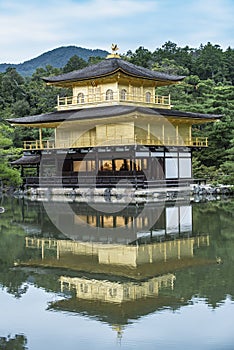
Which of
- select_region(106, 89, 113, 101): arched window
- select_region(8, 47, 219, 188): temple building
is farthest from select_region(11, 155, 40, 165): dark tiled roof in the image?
select_region(106, 89, 113, 101): arched window

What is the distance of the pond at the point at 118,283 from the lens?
264 inches

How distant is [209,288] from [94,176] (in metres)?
19.7

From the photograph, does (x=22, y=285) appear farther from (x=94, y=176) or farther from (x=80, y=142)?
(x=80, y=142)

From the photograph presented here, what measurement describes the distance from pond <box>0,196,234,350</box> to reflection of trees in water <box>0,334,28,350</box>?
0.04 feet

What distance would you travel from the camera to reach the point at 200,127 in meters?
36.4

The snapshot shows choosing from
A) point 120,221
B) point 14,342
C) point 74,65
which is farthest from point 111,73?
point 74,65

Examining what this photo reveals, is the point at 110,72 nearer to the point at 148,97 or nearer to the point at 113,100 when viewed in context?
the point at 113,100

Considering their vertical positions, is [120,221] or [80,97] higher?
[80,97]

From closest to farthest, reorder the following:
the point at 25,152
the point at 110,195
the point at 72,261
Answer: the point at 72,261
the point at 110,195
the point at 25,152

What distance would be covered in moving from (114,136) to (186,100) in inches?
510

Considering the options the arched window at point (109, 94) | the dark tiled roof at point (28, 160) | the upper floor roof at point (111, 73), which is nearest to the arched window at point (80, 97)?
the upper floor roof at point (111, 73)

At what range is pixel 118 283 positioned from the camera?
9188mm

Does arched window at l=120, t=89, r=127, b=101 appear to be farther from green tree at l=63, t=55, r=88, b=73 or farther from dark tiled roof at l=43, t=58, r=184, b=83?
green tree at l=63, t=55, r=88, b=73

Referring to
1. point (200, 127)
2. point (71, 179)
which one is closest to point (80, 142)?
point (71, 179)
